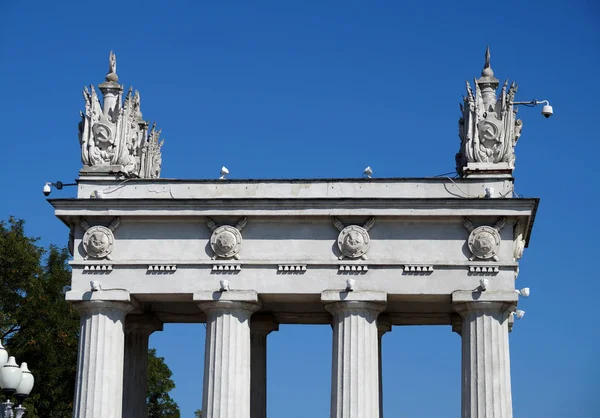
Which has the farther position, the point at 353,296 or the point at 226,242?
the point at 226,242

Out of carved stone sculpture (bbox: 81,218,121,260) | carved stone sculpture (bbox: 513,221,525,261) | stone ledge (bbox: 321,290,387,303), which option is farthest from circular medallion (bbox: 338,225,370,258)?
carved stone sculpture (bbox: 81,218,121,260)

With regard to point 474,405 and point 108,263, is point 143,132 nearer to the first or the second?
point 108,263

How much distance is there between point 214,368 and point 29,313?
30.3 metres

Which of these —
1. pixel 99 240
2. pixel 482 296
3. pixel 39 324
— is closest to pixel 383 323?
pixel 482 296

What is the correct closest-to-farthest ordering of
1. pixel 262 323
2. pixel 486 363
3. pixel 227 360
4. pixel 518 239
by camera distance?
pixel 486 363 → pixel 227 360 → pixel 518 239 → pixel 262 323

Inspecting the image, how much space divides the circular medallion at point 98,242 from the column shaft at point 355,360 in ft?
29.6

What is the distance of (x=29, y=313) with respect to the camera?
85000mm

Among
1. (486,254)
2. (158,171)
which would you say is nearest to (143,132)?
(158,171)

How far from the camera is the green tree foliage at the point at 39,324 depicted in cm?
8400

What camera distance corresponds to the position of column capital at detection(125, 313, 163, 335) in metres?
62.5

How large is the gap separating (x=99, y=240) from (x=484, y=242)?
15.1 metres

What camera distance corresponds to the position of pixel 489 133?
58844 mm

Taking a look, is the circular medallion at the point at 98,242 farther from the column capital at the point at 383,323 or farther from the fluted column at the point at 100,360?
the column capital at the point at 383,323

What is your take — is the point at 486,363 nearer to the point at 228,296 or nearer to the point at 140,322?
the point at 228,296
